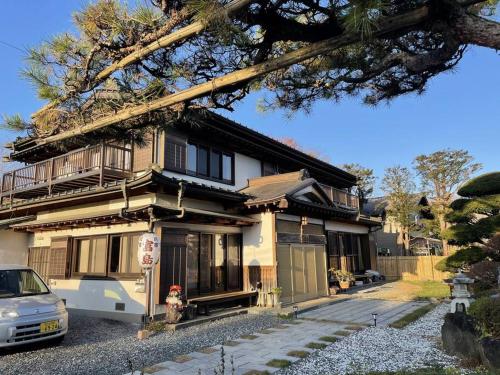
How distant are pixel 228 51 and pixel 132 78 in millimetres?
1279

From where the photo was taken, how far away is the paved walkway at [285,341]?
5812 mm

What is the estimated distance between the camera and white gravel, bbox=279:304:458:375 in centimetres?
561

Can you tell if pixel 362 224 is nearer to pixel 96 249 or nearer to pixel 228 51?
pixel 96 249

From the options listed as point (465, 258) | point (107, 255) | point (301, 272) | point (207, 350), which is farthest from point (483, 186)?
point (107, 255)

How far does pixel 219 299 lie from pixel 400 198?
20.7m

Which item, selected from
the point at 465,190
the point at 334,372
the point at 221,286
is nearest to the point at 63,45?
the point at 334,372

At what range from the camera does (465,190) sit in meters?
14.2

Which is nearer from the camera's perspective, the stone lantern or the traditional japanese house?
the stone lantern

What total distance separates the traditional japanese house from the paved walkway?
2.31 metres

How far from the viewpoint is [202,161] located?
43.4 feet

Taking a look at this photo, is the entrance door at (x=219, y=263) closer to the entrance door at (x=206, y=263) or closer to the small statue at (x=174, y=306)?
the entrance door at (x=206, y=263)

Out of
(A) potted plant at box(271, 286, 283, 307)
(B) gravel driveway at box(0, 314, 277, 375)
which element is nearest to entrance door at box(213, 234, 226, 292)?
(A) potted plant at box(271, 286, 283, 307)

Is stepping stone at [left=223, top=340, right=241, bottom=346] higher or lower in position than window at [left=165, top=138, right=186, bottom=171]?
lower

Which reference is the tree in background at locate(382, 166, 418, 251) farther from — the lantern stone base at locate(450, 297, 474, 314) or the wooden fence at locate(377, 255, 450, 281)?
the lantern stone base at locate(450, 297, 474, 314)
